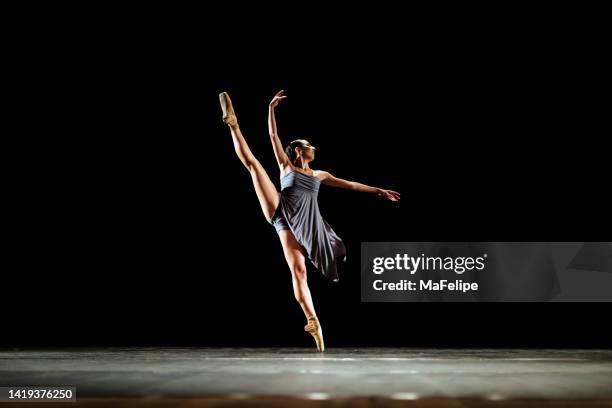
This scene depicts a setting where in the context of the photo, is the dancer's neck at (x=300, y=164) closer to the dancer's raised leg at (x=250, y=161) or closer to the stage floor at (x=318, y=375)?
the dancer's raised leg at (x=250, y=161)

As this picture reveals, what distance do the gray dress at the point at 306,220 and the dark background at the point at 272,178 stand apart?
2.91 feet

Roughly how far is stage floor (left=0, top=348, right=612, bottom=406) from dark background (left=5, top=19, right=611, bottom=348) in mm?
1571

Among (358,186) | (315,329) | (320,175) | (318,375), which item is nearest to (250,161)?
(320,175)

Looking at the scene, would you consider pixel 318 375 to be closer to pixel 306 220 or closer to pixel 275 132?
pixel 306 220

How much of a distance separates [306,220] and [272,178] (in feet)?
3.78

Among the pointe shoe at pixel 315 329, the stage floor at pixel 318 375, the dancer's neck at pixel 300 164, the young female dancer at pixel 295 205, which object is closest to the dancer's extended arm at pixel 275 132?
the young female dancer at pixel 295 205

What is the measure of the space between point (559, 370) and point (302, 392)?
156 centimetres

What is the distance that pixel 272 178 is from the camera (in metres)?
6.21

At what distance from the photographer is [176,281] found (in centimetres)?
622

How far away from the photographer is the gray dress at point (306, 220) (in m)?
5.16

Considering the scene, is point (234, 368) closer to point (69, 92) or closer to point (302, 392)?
point (302, 392)

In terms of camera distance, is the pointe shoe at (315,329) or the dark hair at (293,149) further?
the dark hair at (293,149)

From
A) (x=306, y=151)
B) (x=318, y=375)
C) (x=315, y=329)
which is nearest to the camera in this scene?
(x=318, y=375)

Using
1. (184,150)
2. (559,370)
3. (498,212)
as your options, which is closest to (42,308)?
(184,150)
